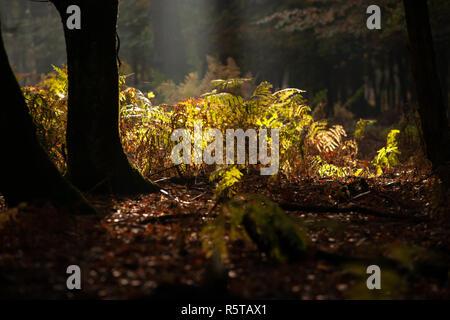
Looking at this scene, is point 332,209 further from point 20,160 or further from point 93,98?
point 20,160

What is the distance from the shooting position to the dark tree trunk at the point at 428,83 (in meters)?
5.61

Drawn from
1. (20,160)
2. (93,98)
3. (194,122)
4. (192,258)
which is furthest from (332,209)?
(20,160)

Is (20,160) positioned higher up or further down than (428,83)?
further down

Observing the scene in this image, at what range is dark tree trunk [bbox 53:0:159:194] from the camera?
16.7 feet

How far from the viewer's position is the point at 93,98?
5.17 m

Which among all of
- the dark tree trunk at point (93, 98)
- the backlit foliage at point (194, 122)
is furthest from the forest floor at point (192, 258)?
the backlit foliage at point (194, 122)

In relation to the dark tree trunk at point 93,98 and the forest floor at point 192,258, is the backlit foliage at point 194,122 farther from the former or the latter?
the forest floor at point 192,258

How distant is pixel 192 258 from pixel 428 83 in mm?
4136

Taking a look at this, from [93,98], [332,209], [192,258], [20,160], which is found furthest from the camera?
[93,98]

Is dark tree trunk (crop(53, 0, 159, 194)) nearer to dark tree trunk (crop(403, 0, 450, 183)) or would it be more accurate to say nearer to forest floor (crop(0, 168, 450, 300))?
forest floor (crop(0, 168, 450, 300))

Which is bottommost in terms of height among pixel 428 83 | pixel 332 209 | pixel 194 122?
pixel 332 209

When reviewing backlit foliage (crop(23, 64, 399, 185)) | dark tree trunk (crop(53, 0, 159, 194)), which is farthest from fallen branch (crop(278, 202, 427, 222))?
dark tree trunk (crop(53, 0, 159, 194))

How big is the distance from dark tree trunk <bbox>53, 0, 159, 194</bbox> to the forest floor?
1.80 ft
